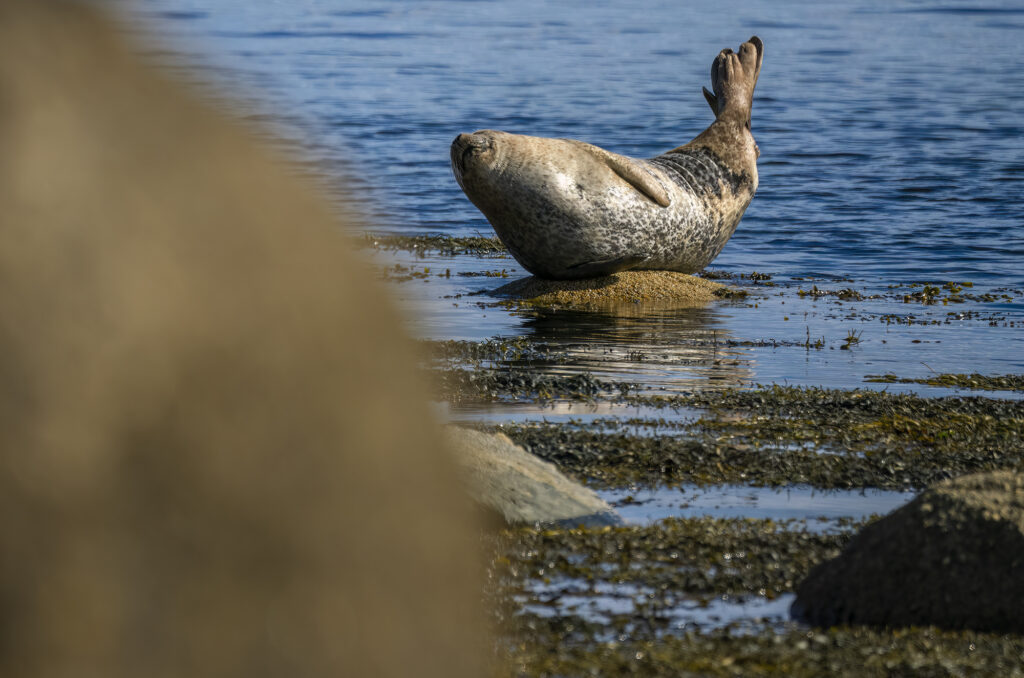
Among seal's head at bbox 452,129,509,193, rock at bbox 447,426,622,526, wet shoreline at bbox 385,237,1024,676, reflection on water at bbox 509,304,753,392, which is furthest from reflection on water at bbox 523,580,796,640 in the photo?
seal's head at bbox 452,129,509,193

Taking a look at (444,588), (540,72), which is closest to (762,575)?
(444,588)

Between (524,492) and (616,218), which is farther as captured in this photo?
(616,218)

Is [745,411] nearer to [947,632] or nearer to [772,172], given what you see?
[947,632]

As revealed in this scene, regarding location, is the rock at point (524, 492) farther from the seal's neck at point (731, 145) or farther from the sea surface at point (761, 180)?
the seal's neck at point (731, 145)

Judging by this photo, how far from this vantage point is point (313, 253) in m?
0.74

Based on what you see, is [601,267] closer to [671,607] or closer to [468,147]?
[468,147]

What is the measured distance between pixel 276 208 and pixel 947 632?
3.44m

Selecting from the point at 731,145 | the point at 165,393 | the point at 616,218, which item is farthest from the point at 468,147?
the point at 165,393

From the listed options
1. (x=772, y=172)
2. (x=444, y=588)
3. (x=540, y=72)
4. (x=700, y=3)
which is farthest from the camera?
(x=700, y=3)

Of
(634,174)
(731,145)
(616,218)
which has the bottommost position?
(616,218)

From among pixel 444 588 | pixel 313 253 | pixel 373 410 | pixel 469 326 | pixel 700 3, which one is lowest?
pixel 469 326

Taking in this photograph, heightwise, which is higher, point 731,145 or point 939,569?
point 731,145

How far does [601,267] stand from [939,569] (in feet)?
25.1

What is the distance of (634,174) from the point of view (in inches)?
424
